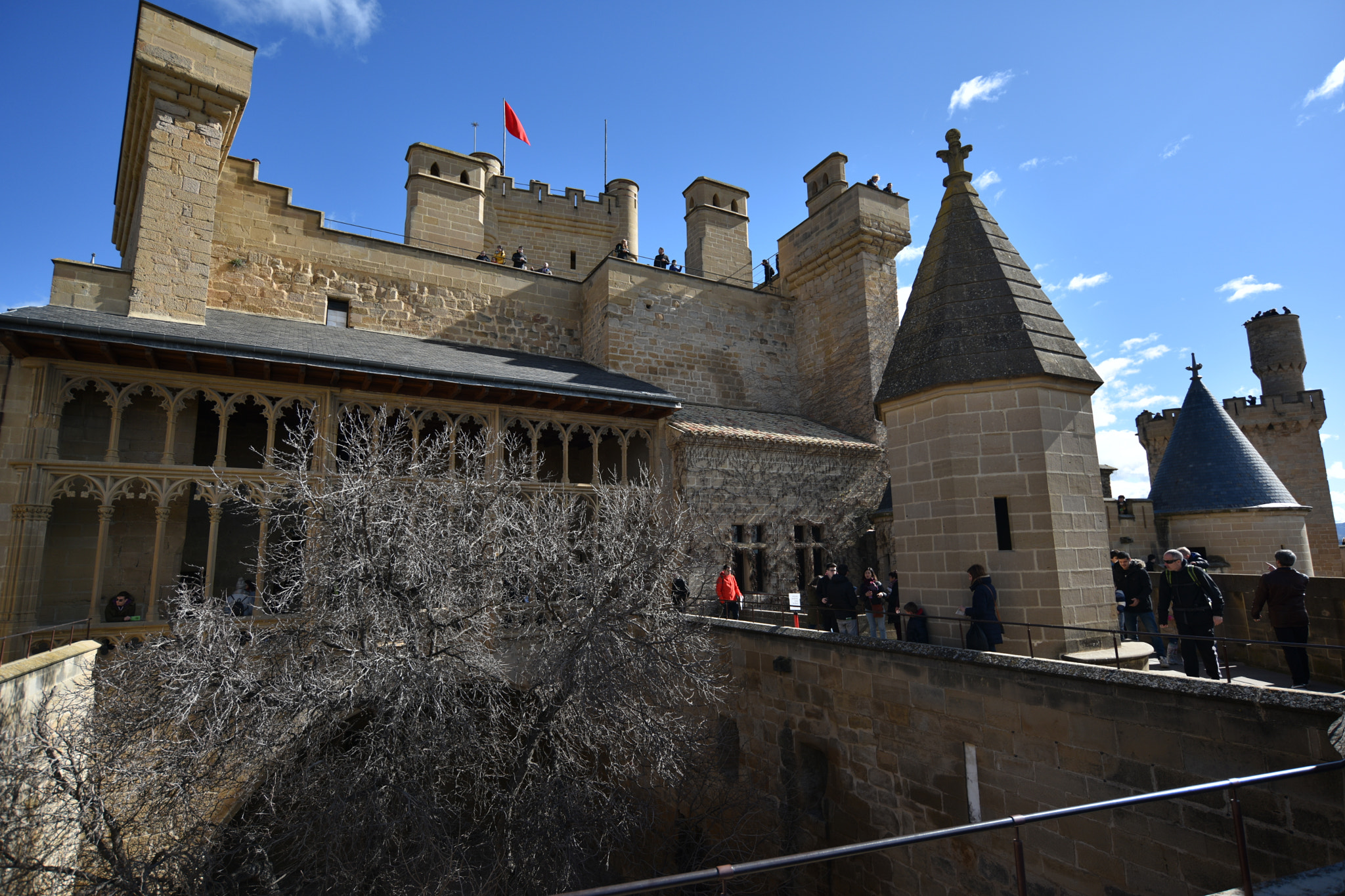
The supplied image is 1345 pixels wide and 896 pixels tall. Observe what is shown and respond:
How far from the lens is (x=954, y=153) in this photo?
9.09 metres

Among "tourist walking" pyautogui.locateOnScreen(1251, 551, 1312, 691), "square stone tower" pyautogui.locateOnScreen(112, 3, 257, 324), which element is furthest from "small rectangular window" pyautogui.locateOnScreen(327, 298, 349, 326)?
"tourist walking" pyautogui.locateOnScreen(1251, 551, 1312, 691)

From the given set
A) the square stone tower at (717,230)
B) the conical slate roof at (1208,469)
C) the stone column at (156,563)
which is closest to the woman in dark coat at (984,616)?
the conical slate roof at (1208,469)

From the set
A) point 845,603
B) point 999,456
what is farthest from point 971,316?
point 845,603

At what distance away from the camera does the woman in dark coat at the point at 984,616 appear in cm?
690

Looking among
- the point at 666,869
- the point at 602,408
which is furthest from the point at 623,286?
the point at 666,869

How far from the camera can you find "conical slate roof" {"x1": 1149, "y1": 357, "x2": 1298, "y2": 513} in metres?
13.8

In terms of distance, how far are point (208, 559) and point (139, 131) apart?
9.33 meters

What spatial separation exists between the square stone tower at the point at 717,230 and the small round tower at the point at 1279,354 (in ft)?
80.6

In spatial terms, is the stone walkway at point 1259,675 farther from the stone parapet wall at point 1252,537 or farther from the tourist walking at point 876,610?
the stone parapet wall at point 1252,537

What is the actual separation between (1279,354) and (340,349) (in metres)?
37.1

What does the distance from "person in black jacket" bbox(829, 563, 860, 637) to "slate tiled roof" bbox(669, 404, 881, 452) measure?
5.24m

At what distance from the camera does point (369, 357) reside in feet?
38.9

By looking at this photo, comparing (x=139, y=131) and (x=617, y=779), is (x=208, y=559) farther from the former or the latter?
(x=139, y=131)

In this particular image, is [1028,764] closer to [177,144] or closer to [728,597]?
[728,597]
